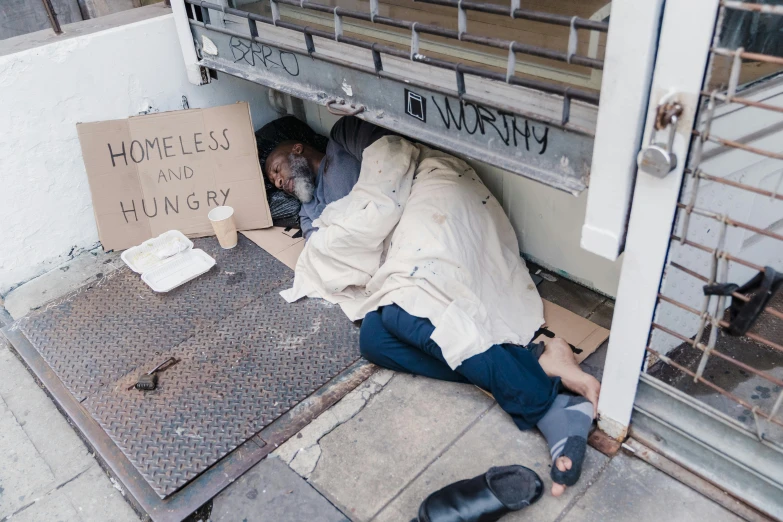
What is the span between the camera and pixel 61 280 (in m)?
3.68

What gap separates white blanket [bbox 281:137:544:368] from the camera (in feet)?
8.76

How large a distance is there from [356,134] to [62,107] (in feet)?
5.64

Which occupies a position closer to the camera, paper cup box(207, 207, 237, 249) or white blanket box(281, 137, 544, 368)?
white blanket box(281, 137, 544, 368)

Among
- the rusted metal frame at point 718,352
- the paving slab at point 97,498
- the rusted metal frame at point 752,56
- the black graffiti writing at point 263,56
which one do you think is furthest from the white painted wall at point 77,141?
the paving slab at point 97,498

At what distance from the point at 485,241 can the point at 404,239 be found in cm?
45

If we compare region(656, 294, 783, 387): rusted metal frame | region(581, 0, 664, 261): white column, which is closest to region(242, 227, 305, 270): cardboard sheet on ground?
region(581, 0, 664, 261): white column

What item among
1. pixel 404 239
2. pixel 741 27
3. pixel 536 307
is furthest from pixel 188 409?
pixel 741 27

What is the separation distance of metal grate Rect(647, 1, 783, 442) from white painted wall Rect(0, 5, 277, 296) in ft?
10.5

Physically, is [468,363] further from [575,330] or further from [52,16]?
[52,16]

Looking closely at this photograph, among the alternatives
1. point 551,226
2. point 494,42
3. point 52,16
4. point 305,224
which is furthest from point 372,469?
point 52,16

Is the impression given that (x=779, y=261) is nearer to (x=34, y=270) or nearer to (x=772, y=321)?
(x=772, y=321)

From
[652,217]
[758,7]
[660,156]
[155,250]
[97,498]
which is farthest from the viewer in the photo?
[155,250]

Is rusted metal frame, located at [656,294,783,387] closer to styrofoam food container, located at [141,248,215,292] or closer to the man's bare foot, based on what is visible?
the man's bare foot

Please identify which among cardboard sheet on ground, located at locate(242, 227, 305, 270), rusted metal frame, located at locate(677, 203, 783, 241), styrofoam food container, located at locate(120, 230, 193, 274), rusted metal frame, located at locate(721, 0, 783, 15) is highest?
rusted metal frame, located at locate(721, 0, 783, 15)
